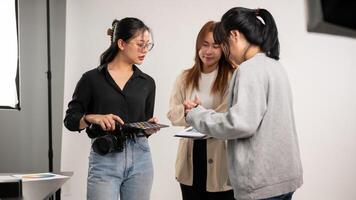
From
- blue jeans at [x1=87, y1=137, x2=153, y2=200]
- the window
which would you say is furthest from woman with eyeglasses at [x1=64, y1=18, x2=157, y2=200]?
the window

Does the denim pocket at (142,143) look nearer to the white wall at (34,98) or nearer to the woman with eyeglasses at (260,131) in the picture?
the woman with eyeglasses at (260,131)

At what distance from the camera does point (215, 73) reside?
6.48 feet

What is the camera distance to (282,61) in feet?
7.57

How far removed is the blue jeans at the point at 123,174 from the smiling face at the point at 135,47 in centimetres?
38

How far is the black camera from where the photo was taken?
5.10ft

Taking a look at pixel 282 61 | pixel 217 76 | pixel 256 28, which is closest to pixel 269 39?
pixel 256 28

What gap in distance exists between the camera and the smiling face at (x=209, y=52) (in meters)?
1.96

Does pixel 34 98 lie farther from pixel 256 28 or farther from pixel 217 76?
pixel 256 28

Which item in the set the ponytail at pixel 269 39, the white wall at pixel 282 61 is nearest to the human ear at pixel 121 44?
the white wall at pixel 282 61

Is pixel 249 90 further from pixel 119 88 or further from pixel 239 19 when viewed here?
pixel 119 88

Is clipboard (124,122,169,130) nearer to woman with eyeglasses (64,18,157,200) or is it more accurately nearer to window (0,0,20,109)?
woman with eyeglasses (64,18,157,200)

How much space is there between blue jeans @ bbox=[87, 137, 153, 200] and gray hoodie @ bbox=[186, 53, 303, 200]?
46cm

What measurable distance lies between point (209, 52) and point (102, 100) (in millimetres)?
603

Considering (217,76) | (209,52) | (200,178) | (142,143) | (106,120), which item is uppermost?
(209,52)
